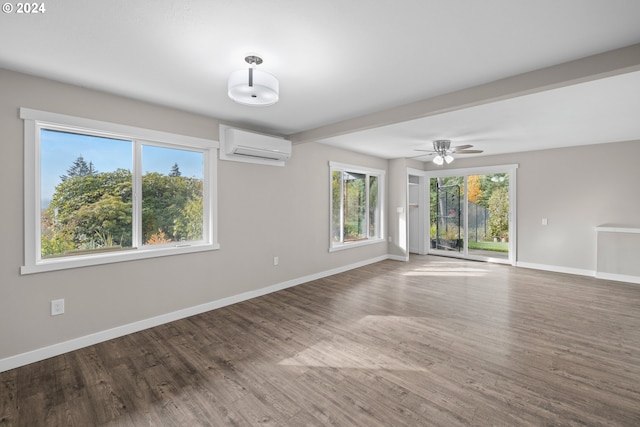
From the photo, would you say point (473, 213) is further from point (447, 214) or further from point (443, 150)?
point (443, 150)

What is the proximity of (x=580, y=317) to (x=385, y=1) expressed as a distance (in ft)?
13.0

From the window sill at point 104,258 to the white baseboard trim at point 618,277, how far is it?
21.3 ft

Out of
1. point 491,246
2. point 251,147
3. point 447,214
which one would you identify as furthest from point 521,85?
point 447,214

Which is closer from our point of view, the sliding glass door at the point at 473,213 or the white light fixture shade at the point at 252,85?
the white light fixture shade at the point at 252,85

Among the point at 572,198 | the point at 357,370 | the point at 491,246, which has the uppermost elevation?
the point at 572,198

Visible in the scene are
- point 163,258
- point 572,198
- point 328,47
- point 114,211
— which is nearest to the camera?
point 328,47

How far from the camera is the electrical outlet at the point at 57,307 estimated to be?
2494 mm

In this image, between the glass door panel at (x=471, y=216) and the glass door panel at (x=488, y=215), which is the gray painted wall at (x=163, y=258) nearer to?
the glass door panel at (x=471, y=216)

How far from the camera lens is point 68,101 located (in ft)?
8.43

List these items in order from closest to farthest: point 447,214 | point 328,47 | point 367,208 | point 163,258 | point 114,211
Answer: point 328,47, point 114,211, point 163,258, point 367,208, point 447,214

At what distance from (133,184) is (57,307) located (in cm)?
131

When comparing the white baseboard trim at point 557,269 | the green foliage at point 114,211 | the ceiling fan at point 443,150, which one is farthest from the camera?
the white baseboard trim at point 557,269

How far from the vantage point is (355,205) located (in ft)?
19.7

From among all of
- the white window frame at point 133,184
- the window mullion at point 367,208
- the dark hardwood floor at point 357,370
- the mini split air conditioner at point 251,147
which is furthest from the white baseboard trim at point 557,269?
the white window frame at point 133,184
